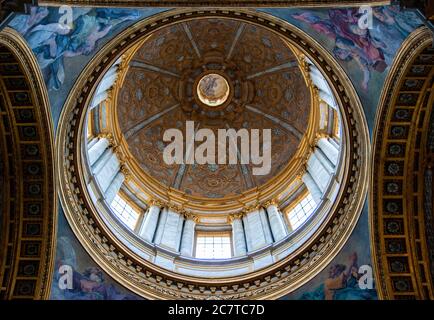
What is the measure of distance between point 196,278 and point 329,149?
25.7 ft

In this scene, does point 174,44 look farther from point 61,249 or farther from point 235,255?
point 61,249

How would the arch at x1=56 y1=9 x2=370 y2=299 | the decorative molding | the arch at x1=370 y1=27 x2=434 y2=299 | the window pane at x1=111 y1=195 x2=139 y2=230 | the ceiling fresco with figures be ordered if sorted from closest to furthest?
the decorative molding
the arch at x1=370 y1=27 x2=434 y2=299
the arch at x1=56 y1=9 x2=370 y2=299
the window pane at x1=111 y1=195 x2=139 y2=230
the ceiling fresco with figures

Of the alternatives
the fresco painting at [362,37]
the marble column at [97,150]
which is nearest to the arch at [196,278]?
the fresco painting at [362,37]

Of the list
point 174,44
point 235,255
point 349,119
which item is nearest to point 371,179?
point 349,119

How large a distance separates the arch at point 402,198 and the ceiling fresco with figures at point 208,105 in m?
11.3

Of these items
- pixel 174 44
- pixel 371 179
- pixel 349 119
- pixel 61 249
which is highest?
pixel 174 44

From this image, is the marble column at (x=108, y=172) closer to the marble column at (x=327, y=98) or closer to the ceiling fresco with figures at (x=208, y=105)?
the ceiling fresco with figures at (x=208, y=105)

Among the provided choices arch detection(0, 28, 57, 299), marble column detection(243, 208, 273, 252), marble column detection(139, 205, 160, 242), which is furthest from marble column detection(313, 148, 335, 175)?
arch detection(0, 28, 57, 299)

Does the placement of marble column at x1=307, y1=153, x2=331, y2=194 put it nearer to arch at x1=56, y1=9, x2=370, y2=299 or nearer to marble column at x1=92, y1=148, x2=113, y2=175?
arch at x1=56, y1=9, x2=370, y2=299

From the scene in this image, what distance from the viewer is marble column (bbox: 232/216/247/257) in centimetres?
2673

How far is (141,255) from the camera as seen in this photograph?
24.1m

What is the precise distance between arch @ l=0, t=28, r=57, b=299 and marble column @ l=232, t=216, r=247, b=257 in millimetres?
8844

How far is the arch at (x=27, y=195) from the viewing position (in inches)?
734
